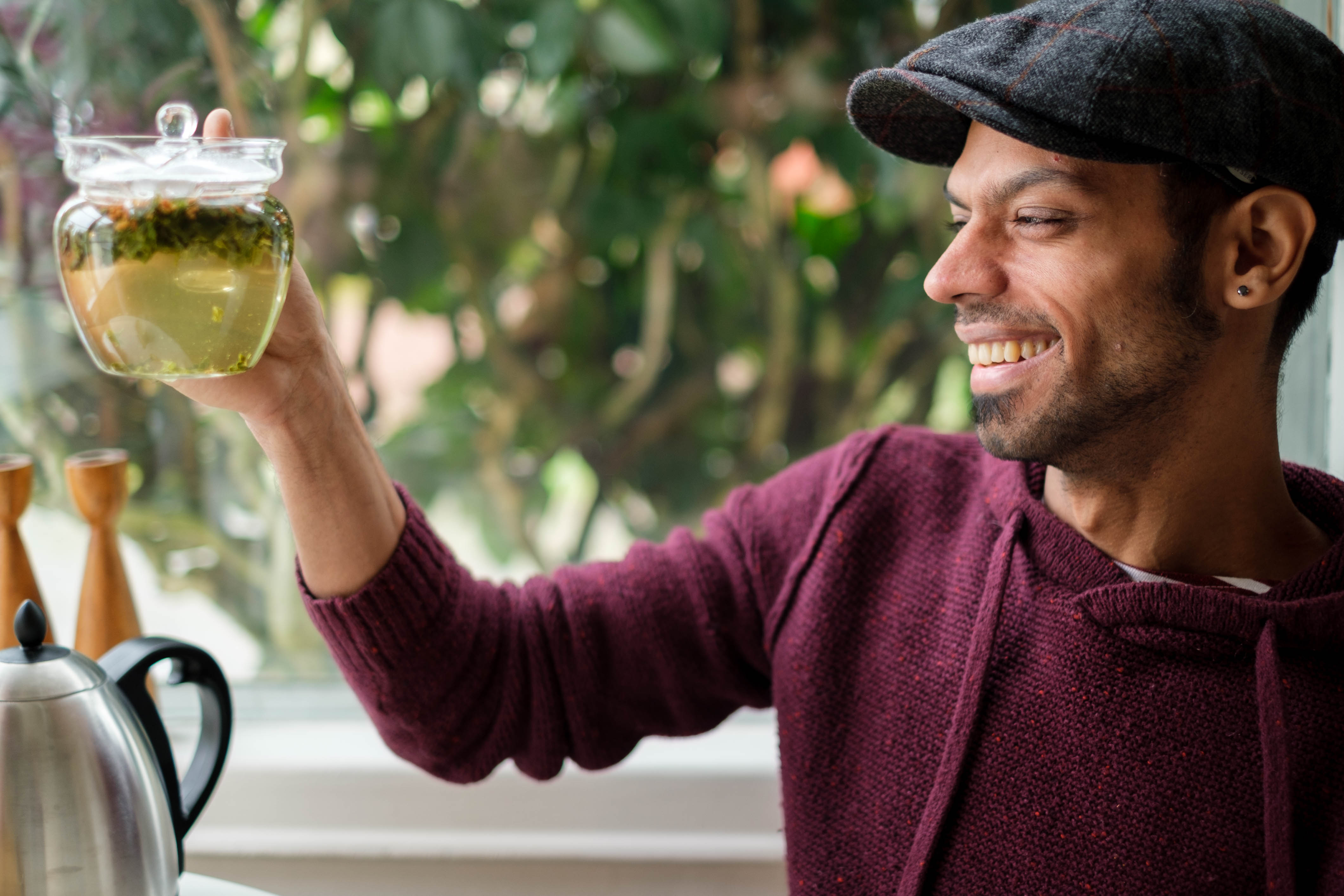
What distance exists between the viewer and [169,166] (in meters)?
0.70

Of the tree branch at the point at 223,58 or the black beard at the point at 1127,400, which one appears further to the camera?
the tree branch at the point at 223,58

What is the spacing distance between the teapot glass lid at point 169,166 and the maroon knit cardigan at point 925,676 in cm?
37

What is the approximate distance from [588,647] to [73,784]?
45 centimetres

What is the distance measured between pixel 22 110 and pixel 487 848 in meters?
1.13

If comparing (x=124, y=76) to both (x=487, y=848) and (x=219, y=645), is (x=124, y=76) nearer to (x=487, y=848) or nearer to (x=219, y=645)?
(x=219, y=645)

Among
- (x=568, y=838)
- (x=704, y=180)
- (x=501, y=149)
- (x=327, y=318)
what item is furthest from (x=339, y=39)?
(x=568, y=838)

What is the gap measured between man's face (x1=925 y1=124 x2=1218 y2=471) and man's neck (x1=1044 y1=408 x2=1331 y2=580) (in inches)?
1.6

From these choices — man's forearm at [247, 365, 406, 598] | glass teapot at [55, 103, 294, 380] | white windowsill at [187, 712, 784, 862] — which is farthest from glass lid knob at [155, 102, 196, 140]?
A: white windowsill at [187, 712, 784, 862]

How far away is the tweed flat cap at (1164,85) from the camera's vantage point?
2.62 feet

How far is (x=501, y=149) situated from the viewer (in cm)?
149

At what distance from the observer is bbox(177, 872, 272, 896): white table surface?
0.97m

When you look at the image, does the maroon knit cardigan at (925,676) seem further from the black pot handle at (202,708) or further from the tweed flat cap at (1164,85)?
the tweed flat cap at (1164,85)

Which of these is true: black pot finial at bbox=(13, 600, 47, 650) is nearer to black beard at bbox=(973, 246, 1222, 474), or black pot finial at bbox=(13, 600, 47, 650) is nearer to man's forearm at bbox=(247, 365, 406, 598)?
man's forearm at bbox=(247, 365, 406, 598)

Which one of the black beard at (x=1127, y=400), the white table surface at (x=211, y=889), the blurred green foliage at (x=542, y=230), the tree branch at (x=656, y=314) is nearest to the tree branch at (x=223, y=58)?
the blurred green foliage at (x=542, y=230)
